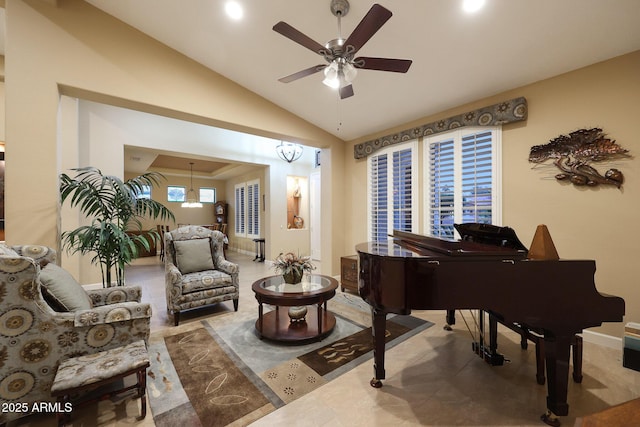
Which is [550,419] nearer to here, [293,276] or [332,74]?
[293,276]

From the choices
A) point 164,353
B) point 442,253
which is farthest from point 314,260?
point 442,253

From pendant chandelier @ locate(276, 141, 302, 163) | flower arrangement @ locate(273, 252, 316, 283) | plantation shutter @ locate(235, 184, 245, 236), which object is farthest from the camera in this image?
plantation shutter @ locate(235, 184, 245, 236)

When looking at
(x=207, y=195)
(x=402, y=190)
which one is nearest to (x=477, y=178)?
(x=402, y=190)

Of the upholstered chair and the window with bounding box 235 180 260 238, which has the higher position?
the window with bounding box 235 180 260 238

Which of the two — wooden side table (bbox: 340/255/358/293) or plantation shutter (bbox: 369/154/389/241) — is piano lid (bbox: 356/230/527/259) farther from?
plantation shutter (bbox: 369/154/389/241)

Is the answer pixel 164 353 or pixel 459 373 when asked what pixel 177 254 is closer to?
pixel 164 353

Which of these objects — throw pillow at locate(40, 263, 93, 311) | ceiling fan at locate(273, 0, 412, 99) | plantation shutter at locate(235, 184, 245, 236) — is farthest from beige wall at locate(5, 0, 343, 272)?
plantation shutter at locate(235, 184, 245, 236)

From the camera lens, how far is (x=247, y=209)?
8.71 m

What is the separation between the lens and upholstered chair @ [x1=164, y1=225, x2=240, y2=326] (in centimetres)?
315

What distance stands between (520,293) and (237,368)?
230 centimetres

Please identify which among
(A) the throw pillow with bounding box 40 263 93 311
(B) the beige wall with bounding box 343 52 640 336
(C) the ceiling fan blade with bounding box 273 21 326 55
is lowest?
(A) the throw pillow with bounding box 40 263 93 311

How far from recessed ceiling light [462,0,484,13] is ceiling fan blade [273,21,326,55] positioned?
1.42 meters

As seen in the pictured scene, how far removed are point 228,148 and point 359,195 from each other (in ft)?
10.8

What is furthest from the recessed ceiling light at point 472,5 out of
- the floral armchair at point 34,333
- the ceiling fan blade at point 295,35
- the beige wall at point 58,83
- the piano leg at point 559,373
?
the floral armchair at point 34,333
